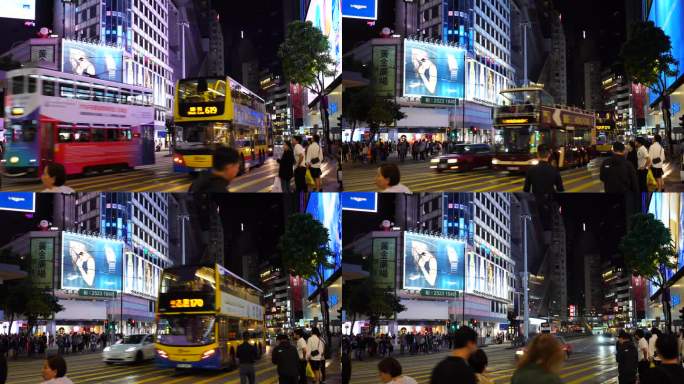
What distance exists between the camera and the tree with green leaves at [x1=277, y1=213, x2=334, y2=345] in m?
18.8

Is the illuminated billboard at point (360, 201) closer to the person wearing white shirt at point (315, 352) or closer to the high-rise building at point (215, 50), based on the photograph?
the person wearing white shirt at point (315, 352)

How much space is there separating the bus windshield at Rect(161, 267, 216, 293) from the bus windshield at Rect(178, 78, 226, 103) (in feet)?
11.7

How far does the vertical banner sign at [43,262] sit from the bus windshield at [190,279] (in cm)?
339

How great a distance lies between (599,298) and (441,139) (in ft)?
16.7

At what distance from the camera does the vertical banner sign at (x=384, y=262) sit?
18.6m

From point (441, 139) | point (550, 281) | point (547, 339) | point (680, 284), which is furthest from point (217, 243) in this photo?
point (547, 339)

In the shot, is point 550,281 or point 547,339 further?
point 550,281

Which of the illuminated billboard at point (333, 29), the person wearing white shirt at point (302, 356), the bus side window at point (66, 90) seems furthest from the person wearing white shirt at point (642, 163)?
the bus side window at point (66, 90)

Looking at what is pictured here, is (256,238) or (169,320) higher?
(256,238)

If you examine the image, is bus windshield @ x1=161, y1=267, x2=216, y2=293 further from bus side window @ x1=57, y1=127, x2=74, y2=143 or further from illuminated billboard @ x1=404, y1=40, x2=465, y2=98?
illuminated billboard @ x1=404, y1=40, x2=465, y2=98

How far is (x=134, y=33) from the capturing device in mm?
18141

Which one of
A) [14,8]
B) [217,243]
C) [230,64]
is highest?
[14,8]

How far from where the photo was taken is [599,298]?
1900 centimetres

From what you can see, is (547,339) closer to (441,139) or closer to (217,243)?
(441,139)
